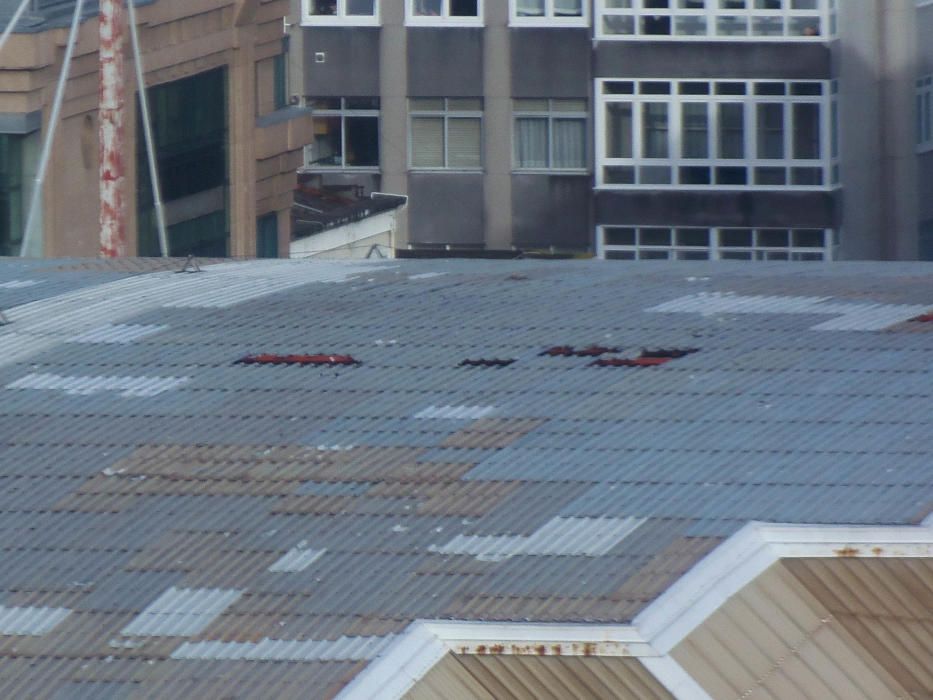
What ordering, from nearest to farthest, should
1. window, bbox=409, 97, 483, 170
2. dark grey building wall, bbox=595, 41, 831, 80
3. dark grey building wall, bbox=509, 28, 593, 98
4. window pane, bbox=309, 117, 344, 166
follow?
dark grey building wall, bbox=595, 41, 831, 80 → dark grey building wall, bbox=509, 28, 593, 98 → window, bbox=409, 97, 483, 170 → window pane, bbox=309, 117, 344, 166

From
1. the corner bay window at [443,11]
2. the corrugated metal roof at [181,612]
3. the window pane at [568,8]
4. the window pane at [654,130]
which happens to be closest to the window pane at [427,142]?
the corner bay window at [443,11]

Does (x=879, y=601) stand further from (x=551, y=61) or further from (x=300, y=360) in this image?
(x=551, y=61)

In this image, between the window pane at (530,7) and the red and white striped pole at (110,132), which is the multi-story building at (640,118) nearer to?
the window pane at (530,7)

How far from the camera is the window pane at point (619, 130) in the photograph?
5316 centimetres

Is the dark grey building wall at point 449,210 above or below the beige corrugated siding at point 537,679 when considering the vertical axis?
above

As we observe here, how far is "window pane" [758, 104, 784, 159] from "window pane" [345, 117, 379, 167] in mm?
11072

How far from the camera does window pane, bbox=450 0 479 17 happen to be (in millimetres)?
53500

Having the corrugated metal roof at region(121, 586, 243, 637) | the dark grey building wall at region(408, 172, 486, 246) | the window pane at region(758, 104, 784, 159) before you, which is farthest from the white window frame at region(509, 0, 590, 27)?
the corrugated metal roof at region(121, 586, 243, 637)

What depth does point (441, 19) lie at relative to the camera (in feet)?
176

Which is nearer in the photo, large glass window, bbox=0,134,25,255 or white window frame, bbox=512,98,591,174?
large glass window, bbox=0,134,25,255

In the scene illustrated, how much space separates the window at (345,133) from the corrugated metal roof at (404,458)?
113ft

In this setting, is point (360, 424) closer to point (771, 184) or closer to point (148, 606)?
point (148, 606)

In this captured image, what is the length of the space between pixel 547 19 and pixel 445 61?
10.3ft

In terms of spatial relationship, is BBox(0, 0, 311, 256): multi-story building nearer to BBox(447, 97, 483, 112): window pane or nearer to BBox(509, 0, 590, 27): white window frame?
BBox(447, 97, 483, 112): window pane
